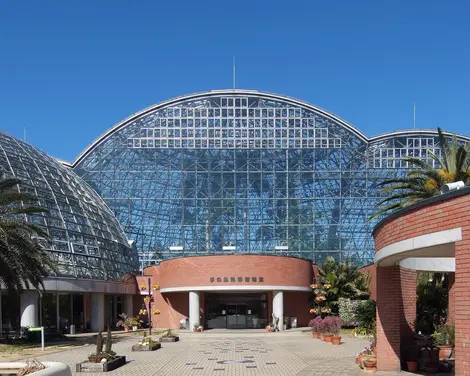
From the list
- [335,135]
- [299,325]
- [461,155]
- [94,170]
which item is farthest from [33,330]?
[335,135]

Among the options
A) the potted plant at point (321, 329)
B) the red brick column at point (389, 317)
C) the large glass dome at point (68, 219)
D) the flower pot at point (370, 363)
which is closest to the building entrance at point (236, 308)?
the large glass dome at point (68, 219)

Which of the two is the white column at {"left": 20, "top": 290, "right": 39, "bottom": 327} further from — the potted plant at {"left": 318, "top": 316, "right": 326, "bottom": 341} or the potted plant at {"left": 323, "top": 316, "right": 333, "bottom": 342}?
the potted plant at {"left": 323, "top": 316, "right": 333, "bottom": 342}

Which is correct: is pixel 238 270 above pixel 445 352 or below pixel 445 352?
above

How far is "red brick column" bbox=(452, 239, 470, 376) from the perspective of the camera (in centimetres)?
976

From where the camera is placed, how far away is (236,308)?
45.6 m

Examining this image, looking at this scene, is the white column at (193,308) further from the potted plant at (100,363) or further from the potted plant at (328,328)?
the potted plant at (100,363)

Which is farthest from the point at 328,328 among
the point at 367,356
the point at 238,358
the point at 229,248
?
the point at 229,248

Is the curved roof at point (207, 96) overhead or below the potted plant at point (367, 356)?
overhead

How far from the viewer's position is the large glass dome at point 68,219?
4244cm

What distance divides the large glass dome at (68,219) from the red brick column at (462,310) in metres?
33.8

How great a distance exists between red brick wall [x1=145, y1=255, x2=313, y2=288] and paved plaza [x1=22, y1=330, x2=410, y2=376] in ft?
30.1

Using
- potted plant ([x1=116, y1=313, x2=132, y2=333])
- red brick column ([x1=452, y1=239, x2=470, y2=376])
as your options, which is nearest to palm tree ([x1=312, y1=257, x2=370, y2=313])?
potted plant ([x1=116, y1=313, x2=132, y2=333])

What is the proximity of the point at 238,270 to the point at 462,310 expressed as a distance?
32.7m

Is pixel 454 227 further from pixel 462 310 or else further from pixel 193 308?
pixel 193 308
